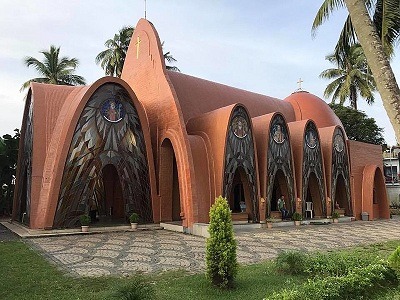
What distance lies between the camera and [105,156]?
16.4 m

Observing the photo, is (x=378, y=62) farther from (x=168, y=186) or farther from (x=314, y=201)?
(x=314, y=201)

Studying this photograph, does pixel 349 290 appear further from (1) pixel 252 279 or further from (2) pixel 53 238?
(2) pixel 53 238

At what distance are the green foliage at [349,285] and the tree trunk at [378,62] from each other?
233 cm

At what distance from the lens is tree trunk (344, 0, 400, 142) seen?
258 inches

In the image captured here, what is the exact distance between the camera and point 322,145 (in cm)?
2317

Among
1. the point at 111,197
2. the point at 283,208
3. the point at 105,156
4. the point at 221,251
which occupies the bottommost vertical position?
the point at 221,251

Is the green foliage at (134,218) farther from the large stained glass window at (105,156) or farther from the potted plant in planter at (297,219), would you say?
the potted plant in planter at (297,219)

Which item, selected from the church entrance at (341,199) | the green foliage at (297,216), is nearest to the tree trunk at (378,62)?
the green foliage at (297,216)

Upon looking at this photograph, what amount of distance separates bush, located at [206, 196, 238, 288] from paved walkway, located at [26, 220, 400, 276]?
74.4 inches

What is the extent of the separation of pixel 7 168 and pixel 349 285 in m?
22.9

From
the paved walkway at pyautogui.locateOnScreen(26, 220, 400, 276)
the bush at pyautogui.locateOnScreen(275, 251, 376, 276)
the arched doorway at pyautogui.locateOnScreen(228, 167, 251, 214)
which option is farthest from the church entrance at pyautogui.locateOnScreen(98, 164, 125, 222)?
the bush at pyautogui.locateOnScreen(275, 251, 376, 276)

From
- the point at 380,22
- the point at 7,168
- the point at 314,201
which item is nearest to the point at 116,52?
the point at 7,168

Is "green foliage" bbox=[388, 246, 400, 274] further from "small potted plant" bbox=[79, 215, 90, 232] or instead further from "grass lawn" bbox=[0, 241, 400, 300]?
"small potted plant" bbox=[79, 215, 90, 232]

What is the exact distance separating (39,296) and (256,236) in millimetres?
9426
